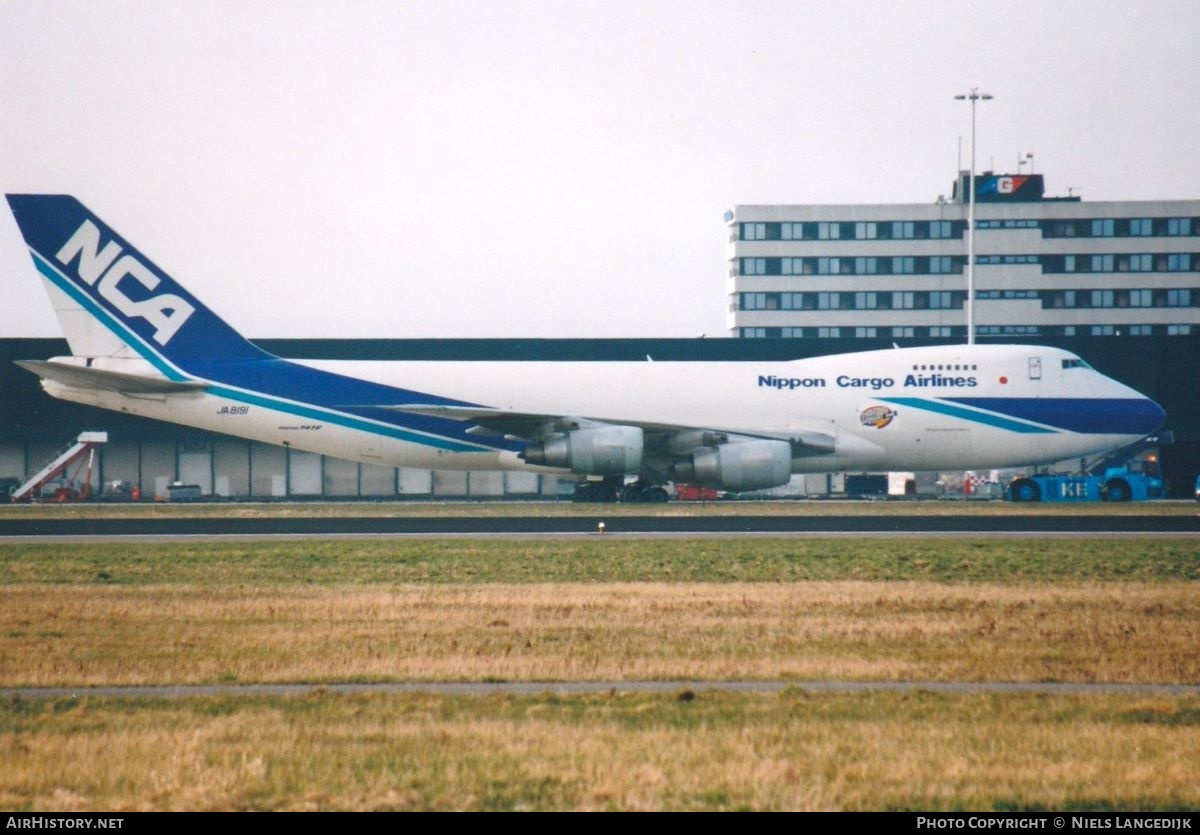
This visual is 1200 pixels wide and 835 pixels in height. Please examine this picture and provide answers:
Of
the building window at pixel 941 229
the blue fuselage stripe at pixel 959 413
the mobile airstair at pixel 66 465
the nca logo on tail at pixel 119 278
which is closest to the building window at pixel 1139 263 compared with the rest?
the building window at pixel 941 229

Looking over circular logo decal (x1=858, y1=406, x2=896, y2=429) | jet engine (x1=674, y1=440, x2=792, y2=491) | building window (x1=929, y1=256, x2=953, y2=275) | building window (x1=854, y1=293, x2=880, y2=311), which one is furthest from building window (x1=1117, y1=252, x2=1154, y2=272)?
jet engine (x1=674, y1=440, x2=792, y2=491)

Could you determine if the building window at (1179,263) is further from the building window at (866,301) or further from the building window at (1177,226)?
the building window at (866,301)

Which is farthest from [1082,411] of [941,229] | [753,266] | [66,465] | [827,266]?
[753,266]

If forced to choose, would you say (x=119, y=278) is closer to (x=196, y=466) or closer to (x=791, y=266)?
(x=196, y=466)

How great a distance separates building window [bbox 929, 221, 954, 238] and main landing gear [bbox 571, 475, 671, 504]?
6081 centimetres

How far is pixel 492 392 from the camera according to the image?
44719 mm

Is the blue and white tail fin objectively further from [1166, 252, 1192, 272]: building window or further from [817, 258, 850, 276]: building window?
[1166, 252, 1192, 272]: building window

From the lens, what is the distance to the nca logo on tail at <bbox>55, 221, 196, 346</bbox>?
42969 mm

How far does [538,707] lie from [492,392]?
1298 inches

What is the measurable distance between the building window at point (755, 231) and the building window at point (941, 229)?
484 inches
